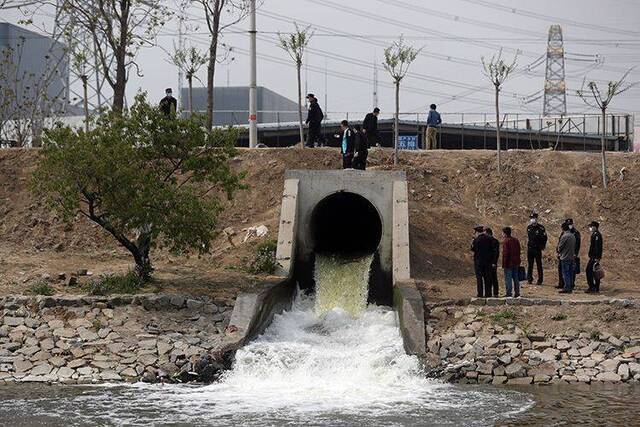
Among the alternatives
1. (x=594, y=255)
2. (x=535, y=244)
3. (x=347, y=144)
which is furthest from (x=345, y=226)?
(x=594, y=255)

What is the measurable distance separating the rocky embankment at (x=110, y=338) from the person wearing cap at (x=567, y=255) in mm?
8232

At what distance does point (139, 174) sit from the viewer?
2492 cm

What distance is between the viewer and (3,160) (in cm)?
3434

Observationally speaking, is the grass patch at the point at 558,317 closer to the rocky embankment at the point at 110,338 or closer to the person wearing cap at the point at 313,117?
the rocky embankment at the point at 110,338

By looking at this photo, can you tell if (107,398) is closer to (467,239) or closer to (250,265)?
(250,265)

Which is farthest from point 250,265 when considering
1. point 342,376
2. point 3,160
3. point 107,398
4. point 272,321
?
point 3,160

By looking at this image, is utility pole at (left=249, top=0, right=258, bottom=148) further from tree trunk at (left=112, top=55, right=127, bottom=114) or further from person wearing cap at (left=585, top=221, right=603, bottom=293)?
person wearing cap at (left=585, top=221, right=603, bottom=293)

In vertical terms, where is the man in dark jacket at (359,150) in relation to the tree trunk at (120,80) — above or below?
below

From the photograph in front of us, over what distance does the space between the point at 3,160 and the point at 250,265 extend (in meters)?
11.1

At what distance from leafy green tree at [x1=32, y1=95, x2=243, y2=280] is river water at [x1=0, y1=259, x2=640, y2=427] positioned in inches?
136

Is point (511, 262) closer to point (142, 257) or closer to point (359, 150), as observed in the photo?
point (359, 150)

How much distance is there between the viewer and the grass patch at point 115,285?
82.0 ft

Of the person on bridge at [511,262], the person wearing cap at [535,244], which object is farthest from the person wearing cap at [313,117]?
the person on bridge at [511,262]

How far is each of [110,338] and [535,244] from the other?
1102 cm
